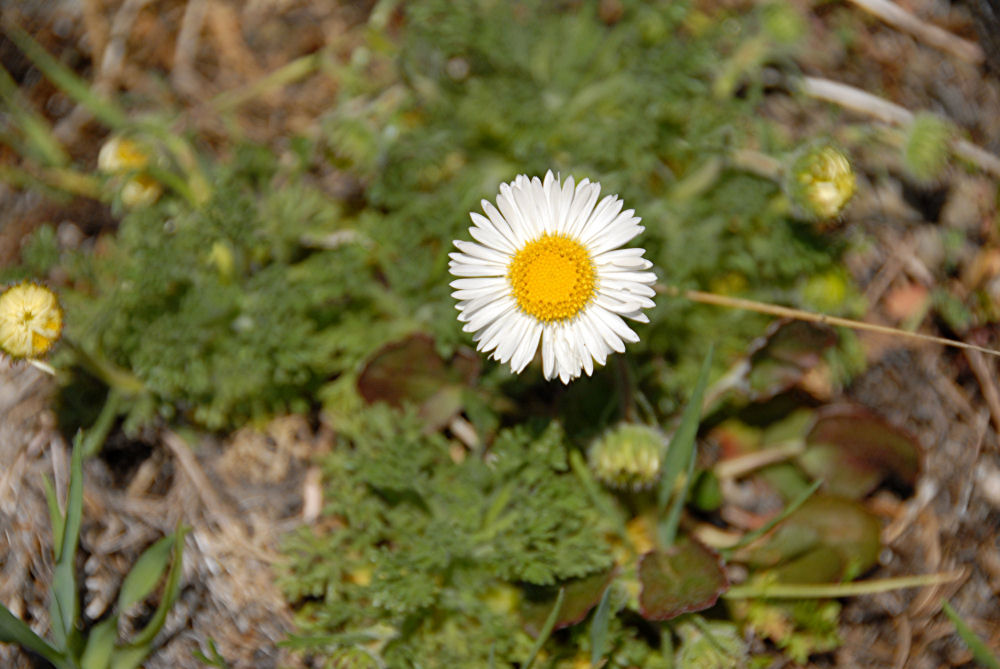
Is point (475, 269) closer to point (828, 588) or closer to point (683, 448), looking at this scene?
point (683, 448)

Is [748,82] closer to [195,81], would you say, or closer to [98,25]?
[195,81]

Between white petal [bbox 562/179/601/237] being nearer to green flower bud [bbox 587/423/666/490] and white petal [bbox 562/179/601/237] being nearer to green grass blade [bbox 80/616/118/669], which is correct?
green flower bud [bbox 587/423/666/490]

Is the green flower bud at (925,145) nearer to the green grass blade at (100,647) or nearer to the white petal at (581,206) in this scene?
the white petal at (581,206)

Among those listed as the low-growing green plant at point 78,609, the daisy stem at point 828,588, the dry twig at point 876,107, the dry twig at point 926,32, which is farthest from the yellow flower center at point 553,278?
the dry twig at point 926,32

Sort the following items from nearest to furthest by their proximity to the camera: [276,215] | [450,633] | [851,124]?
[450,633]
[276,215]
[851,124]

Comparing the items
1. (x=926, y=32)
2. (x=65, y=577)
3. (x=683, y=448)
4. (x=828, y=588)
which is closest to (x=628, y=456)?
(x=683, y=448)

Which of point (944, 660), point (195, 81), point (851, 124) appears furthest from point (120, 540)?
point (851, 124)

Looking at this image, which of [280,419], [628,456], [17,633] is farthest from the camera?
[280,419]
